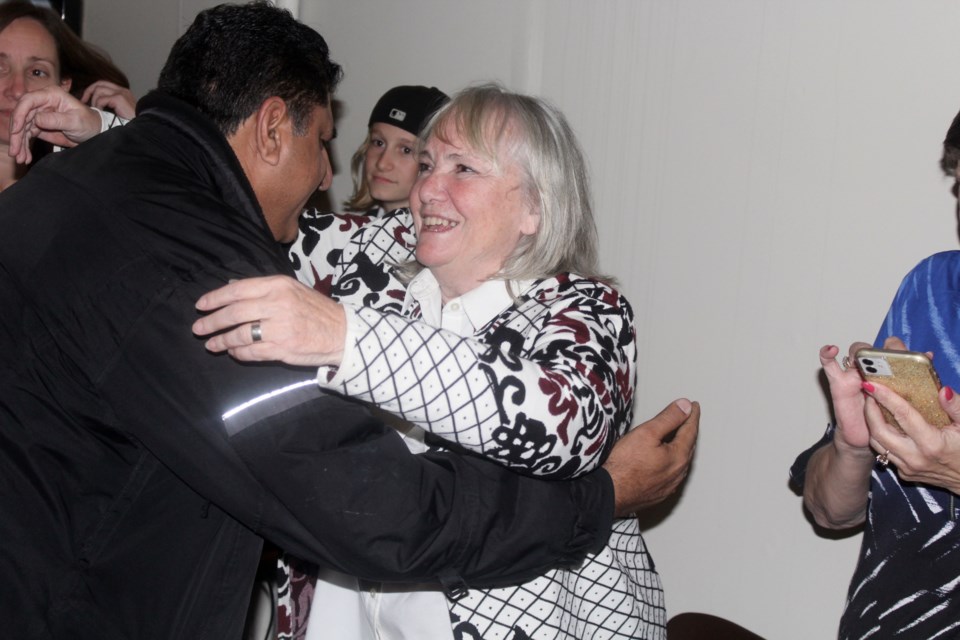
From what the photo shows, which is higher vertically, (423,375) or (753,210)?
(753,210)

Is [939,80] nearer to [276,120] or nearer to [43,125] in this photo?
[276,120]

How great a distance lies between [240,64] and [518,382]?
29.7 inches

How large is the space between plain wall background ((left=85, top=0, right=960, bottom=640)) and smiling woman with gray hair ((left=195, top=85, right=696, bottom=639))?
18.5 inches

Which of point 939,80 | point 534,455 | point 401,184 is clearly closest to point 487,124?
point 534,455

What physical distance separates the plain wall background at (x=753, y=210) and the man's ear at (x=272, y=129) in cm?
115

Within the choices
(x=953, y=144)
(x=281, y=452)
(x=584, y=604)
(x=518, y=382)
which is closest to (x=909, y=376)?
(x=953, y=144)

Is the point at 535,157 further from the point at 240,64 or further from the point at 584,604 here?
the point at 584,604

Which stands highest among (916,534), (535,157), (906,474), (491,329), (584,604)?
(535,157)

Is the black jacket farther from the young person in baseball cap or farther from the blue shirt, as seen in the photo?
the young person in baseball cap

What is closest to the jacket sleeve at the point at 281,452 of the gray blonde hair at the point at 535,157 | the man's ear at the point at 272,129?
the man's ear at the point at 272,129

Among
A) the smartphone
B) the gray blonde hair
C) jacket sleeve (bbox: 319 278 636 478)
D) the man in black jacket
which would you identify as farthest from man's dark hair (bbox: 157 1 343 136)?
the smartphone

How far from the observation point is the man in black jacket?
→ 1355 mm

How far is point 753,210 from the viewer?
2.33 m

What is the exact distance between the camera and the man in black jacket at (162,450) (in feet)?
4.45
